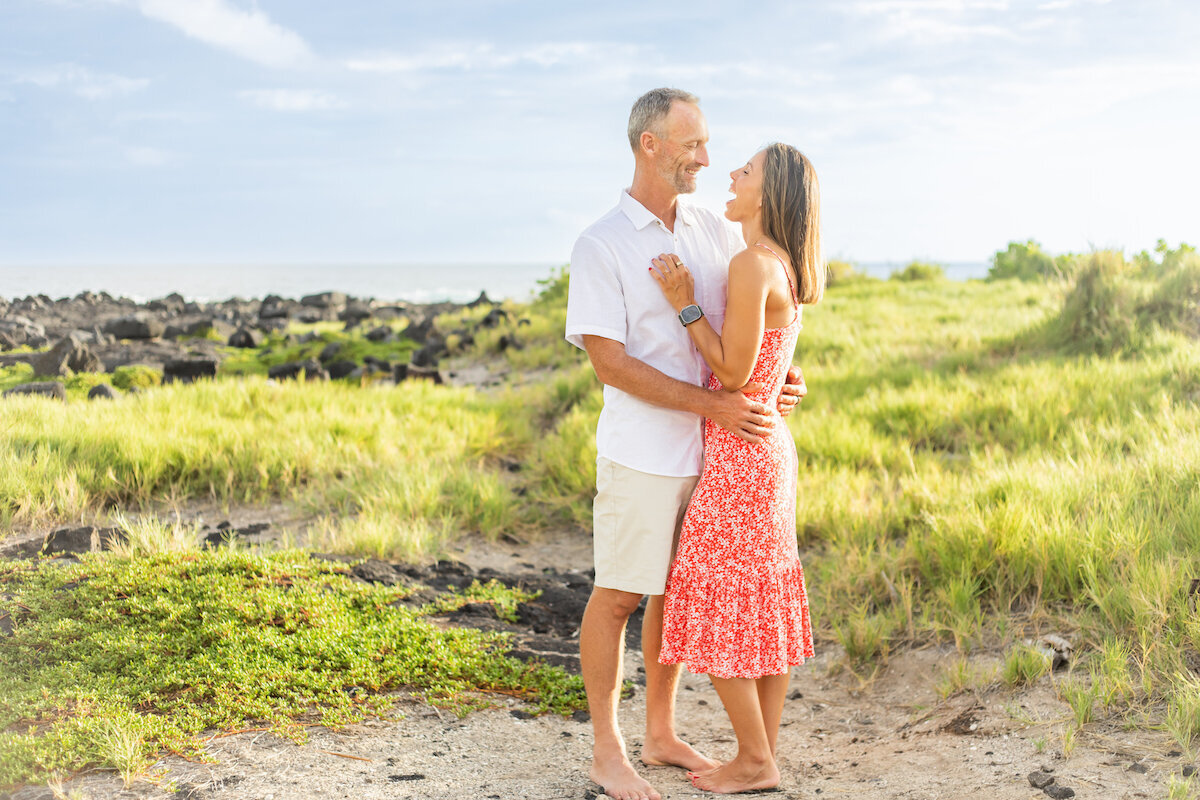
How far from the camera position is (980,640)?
434cm

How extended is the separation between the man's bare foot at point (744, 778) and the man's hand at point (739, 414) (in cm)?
124

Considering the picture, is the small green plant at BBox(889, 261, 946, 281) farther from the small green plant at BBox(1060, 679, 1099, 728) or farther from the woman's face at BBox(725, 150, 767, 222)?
the woman's face at BBox(725, 150, 767, 222)

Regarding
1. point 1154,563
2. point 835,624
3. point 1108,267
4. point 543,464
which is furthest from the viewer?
point 1108,267

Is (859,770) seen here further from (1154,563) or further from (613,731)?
(1154,563)

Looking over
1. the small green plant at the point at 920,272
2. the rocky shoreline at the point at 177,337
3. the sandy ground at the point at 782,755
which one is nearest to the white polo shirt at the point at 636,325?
the sandy ground at the point at 782,755

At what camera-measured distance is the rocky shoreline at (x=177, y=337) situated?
1207 cm

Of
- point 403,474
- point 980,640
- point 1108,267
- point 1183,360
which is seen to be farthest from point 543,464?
point 1108,267

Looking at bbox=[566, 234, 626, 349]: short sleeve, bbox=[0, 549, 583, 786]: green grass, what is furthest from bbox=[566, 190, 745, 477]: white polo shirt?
bbox=[0, 549, 583, 786]: green grass

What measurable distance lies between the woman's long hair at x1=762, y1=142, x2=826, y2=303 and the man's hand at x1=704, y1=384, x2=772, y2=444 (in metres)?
0.46

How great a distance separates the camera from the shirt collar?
10.9 ft

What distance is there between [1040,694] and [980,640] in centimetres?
60

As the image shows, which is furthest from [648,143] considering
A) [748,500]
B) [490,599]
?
[490,599]

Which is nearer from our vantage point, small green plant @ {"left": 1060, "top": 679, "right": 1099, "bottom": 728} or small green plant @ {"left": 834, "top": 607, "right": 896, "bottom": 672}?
small green plant @ {"left": 1060, "top": 679, "right": 1099, "bottom": 728}

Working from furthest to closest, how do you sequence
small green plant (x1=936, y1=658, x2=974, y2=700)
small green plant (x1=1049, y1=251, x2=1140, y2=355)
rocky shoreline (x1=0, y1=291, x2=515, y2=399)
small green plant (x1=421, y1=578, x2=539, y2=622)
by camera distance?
rocky shoreline (x1=0, y1=291, x2=515, y2=399), small green plant (x1=1049, y1=251, x2=1140, y2=355), small green plant (x1=421, y1=578, x2=539, y2=622), small green plant (x1=936, y1=658, x2=974, y2=700)
